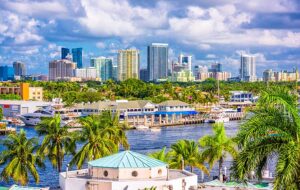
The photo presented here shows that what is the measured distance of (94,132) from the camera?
1396 inches

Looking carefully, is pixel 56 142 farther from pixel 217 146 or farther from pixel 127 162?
pixel 127 162

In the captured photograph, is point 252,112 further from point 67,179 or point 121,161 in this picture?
point 67,179

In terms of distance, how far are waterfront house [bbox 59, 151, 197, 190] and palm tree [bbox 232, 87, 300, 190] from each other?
31.6 ft

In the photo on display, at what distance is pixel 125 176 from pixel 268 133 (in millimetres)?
10529

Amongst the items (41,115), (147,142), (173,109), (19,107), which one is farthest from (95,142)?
(19,107)

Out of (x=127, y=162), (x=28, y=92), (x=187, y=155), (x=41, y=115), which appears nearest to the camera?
(x=127, y=162)

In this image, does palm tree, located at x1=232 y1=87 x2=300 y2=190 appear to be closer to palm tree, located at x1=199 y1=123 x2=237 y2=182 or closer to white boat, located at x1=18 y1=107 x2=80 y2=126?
palm tree, located at x1=199 y1=123 x2=237 y2=182

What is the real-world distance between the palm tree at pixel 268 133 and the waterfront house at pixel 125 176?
31.6ft

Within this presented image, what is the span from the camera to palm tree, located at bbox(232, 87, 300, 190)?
42.7ft

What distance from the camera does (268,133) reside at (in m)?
13.2

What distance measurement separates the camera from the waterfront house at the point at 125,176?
22.6m

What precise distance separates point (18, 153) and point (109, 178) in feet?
33.3

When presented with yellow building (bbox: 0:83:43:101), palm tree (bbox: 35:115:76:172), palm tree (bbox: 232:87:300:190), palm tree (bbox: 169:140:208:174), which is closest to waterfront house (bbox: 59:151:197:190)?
palm tree (bbox: 232:87:300:190)

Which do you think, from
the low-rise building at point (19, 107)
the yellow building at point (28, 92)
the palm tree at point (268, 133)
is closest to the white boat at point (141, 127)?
the low-rise building at point (19, 107)
